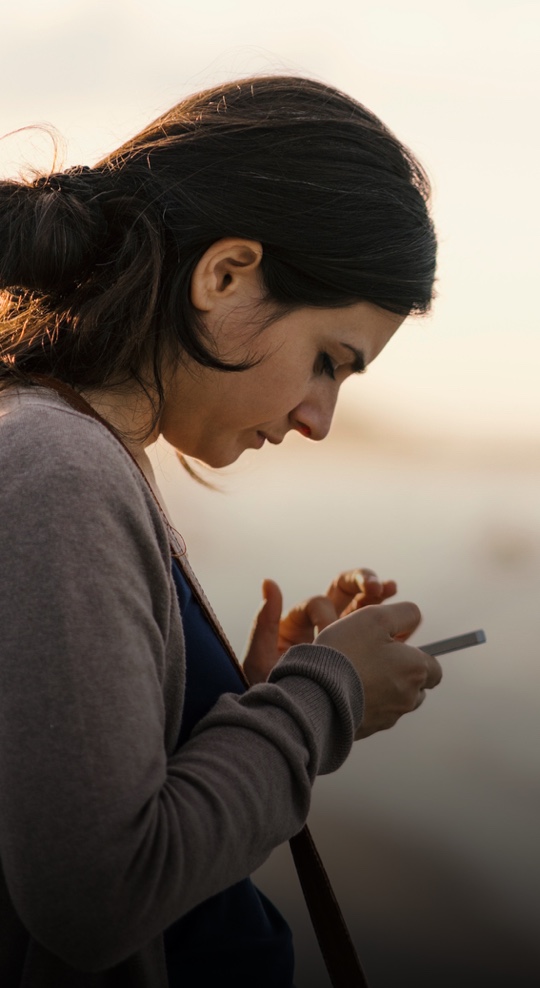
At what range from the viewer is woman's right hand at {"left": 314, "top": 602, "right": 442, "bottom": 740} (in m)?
0.79

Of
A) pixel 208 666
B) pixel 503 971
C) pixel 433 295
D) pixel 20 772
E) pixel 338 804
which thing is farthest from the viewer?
pixel 338 804

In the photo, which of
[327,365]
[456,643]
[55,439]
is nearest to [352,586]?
[456,643]

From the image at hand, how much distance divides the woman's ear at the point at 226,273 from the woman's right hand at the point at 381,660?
0.31 meters

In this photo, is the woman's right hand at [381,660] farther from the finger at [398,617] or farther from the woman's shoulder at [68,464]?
the woman's shoulder at [68,464]

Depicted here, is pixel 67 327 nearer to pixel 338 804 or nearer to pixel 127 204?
pixel 127 204

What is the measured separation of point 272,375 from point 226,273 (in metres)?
0.10

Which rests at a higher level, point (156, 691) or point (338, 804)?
point (156, 691)

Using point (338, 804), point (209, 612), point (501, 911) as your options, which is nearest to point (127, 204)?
point (209, 612)

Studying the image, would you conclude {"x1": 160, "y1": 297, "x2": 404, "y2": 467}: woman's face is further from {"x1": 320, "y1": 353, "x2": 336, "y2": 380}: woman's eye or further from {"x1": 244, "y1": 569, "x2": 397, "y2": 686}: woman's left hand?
{"x1": 244, "y1": 569, "x2": 397, "y2": 686}: woman's left hand

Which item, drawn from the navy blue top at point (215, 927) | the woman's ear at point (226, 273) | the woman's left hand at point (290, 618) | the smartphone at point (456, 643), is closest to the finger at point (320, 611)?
the woman's left hand at point (290, 618)

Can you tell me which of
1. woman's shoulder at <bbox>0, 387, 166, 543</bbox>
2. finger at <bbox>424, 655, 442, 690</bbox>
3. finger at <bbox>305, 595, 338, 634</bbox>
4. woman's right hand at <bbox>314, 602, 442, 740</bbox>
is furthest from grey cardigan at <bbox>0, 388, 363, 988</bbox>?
finger at <bbox>305, 595, 338, 634</bbox>

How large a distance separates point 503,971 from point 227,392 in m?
1.28

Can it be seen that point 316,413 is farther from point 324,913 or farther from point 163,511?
point 324,913

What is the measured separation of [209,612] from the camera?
0.85 metres
